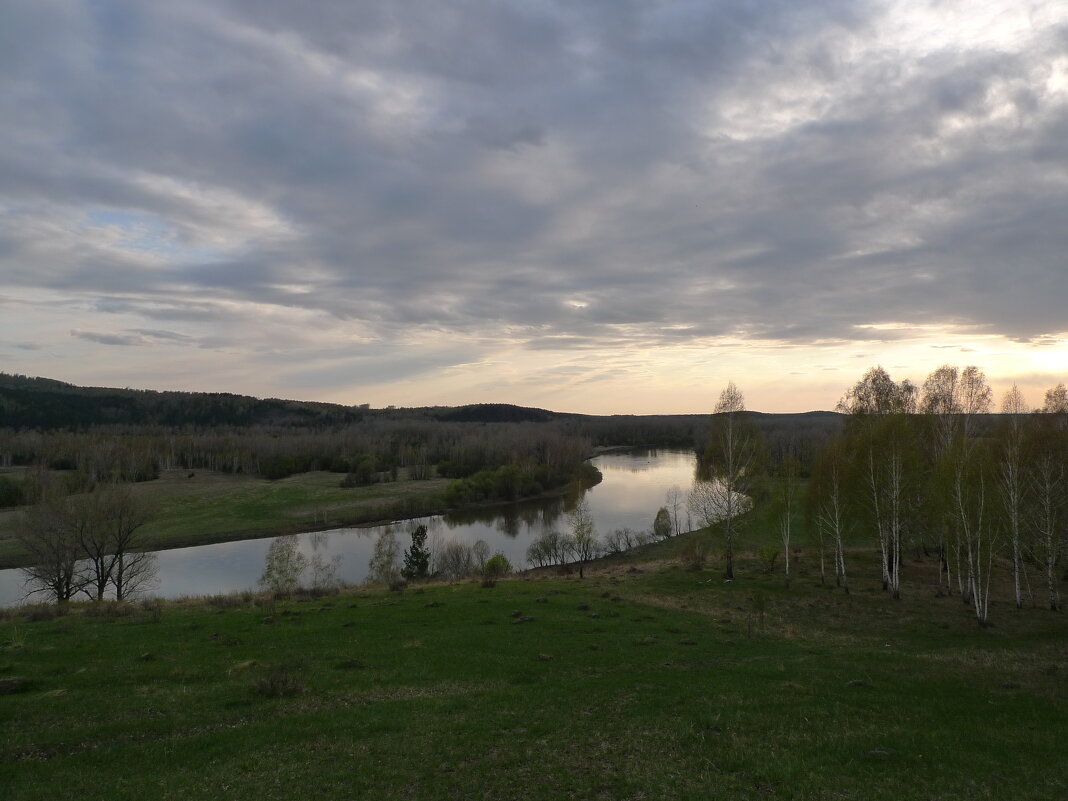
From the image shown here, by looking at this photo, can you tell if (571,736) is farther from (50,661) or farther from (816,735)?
(50,661)

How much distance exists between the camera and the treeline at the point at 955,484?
27.4 meters

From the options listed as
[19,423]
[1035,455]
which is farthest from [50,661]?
[19,423]

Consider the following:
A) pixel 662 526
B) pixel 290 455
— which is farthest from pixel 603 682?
pixel 290 455

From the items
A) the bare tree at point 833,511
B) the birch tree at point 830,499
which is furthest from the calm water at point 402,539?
the bare tree at point 833,511

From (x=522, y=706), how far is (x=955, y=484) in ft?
81.5

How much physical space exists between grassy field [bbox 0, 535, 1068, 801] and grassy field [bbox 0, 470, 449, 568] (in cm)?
5636

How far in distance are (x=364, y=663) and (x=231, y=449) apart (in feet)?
499

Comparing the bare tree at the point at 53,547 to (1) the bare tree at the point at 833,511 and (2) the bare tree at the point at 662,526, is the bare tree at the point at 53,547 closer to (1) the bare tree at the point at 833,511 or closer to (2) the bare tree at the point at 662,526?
(1) the bare tree at the point at 833,511

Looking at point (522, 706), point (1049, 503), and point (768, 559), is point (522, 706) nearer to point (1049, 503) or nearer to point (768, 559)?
point (768, 559)

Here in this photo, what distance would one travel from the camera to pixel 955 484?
1087 inches

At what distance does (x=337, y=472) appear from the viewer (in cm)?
13525

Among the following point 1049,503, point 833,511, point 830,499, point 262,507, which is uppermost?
point 1049,503

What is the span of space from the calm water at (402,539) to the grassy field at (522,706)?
3258cm

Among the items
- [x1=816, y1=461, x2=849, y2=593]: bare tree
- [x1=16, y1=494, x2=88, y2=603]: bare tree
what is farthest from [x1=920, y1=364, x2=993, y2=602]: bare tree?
[x1=16, y1=494, x2=88, y2=603]: bare tree
